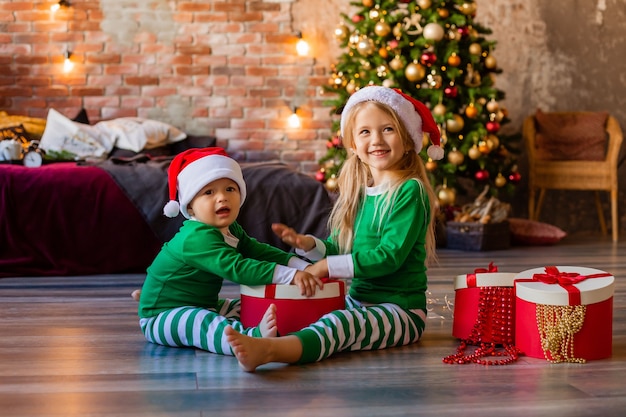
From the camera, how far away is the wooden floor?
5.81 feet

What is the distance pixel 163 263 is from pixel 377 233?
603 mm

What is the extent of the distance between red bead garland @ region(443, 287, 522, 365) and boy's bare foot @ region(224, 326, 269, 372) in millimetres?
551

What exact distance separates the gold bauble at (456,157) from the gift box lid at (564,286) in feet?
9.56

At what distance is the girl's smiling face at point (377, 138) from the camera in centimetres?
241

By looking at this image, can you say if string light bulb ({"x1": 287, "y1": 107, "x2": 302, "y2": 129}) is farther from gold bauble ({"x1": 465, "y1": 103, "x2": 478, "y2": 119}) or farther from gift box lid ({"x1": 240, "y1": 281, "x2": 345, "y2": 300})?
gift box lid ({"x1": 240, "y1": 281, "x2": 345, "y2": 300})

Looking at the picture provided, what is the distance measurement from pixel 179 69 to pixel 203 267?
14.4 feet

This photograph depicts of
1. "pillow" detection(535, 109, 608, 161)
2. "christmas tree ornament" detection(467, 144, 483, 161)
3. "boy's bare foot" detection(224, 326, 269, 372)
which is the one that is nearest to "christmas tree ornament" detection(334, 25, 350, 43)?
"christmas tree ornament" detection(467, 144, 483, 161)

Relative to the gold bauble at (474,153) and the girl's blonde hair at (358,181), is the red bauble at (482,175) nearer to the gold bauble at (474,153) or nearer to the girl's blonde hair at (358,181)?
the gold bauble at (474,153)

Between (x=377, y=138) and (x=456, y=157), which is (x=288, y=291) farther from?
(x=456, y=157)

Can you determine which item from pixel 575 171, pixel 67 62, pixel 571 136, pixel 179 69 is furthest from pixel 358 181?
pixel 67 62

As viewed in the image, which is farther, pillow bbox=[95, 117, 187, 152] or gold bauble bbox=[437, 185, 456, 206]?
pillow bbox=[95, 117, 187, 152]

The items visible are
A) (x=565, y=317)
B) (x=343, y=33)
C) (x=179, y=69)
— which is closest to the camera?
(x=565, y=317)

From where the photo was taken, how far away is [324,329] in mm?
2178

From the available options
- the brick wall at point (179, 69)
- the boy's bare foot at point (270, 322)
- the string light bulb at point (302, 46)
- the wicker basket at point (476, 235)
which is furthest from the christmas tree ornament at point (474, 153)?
the boy's bare foot at point (270, 322)
